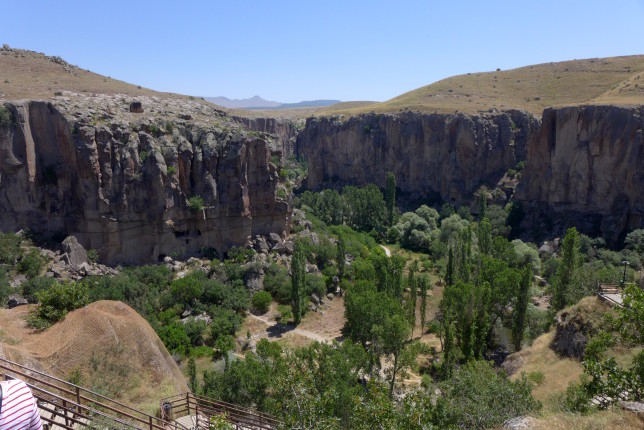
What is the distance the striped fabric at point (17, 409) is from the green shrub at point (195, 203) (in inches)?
1539

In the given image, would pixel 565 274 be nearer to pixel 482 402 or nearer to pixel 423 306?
pixel 423 306

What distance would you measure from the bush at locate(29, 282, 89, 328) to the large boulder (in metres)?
22.7

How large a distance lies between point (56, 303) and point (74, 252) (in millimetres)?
23747

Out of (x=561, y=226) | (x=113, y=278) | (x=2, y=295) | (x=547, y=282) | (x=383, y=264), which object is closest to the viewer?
(x=2, y=295)

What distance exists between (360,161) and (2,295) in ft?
218

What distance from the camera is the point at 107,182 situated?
4075cm

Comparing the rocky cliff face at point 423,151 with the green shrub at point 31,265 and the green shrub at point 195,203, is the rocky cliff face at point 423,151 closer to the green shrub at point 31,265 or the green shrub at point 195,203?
the green shrub at point 195,203

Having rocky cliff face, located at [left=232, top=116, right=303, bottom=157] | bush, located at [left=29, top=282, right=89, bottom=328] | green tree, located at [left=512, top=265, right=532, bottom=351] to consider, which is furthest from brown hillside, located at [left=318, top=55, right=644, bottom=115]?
bush, located at [left=29, top=282, right=89, bottom=328]

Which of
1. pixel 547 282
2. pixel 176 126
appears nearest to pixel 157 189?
pixel 176 126

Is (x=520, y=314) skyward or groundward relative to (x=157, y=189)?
groundward

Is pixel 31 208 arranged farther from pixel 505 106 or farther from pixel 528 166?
pixel 505 106

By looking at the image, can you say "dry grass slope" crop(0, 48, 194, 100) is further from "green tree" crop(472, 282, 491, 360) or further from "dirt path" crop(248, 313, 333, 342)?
"green tree" crop(472, 282, 491, 360)

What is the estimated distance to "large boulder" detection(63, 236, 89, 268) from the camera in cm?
3753

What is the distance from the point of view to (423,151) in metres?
78.8
